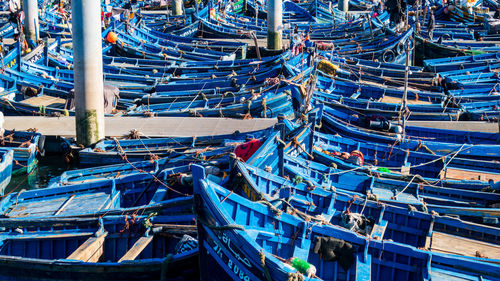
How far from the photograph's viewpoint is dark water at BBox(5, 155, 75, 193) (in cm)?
2252

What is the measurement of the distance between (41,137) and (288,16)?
31867 mm

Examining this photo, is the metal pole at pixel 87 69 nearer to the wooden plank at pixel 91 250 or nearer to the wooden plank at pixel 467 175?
the wooden plank at pixel 91 250

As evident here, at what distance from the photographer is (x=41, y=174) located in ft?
77.4

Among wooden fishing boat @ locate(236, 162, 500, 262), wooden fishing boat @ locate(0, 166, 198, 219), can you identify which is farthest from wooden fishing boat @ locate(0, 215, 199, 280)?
wooden fishing boat @ locate(236, 162, 500, 262)

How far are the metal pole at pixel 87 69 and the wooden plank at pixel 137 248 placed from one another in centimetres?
857

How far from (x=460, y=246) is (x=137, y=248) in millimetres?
6952

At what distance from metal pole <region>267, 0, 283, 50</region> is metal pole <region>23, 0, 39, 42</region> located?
44.3ft

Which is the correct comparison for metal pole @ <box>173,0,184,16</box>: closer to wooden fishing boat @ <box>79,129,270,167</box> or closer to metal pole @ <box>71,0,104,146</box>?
metal pole @ <box>71,0,104,146</box>

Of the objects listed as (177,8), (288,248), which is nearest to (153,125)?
(288,248)

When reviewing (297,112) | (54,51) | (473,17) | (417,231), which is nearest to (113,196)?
(297,112)

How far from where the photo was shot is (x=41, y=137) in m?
22.8

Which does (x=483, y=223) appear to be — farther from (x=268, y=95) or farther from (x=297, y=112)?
(x=268, y=95)

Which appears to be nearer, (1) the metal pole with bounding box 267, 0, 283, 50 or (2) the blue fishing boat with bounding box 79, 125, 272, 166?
(2) the blue fishing boat with bounding box 79, 125, 272, 166

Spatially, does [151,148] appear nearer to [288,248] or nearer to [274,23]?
[288,248]
